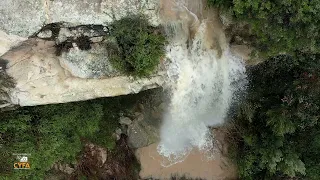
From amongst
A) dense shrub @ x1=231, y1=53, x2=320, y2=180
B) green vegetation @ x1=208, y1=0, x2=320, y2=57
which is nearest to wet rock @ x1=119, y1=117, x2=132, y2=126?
dense shrub @ x1=231, y1=53, x2=320, y2=180

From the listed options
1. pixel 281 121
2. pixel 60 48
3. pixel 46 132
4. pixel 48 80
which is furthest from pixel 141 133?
pixel 281 121

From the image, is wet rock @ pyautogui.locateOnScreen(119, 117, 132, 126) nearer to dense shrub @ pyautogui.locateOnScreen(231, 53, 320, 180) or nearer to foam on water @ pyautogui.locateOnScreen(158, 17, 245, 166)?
foam on water @ pyautogui.locateOnScreen(158, 17, 245, 166)

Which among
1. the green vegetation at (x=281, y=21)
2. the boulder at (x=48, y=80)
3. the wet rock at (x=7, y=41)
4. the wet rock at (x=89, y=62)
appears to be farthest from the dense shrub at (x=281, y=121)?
the wet rock at (x=7, y=41)

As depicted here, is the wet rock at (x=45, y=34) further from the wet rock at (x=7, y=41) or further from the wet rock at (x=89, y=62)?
the wet rock at (x=89, y=62)

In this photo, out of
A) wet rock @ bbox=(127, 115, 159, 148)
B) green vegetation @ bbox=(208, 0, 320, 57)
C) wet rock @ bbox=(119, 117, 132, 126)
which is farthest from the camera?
wet rock @ bbox=(127, 115, 159, 148)

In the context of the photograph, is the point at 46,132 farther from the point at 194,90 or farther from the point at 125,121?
the point at 194,90

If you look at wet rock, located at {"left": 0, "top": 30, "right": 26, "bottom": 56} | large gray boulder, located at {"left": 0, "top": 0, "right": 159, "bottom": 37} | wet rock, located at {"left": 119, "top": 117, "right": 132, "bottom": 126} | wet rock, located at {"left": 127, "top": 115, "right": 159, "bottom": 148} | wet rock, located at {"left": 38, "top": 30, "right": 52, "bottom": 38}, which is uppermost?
large gray boulder, located at {"left": 0, "top": 0, "right": 159, "bottom": 37}
